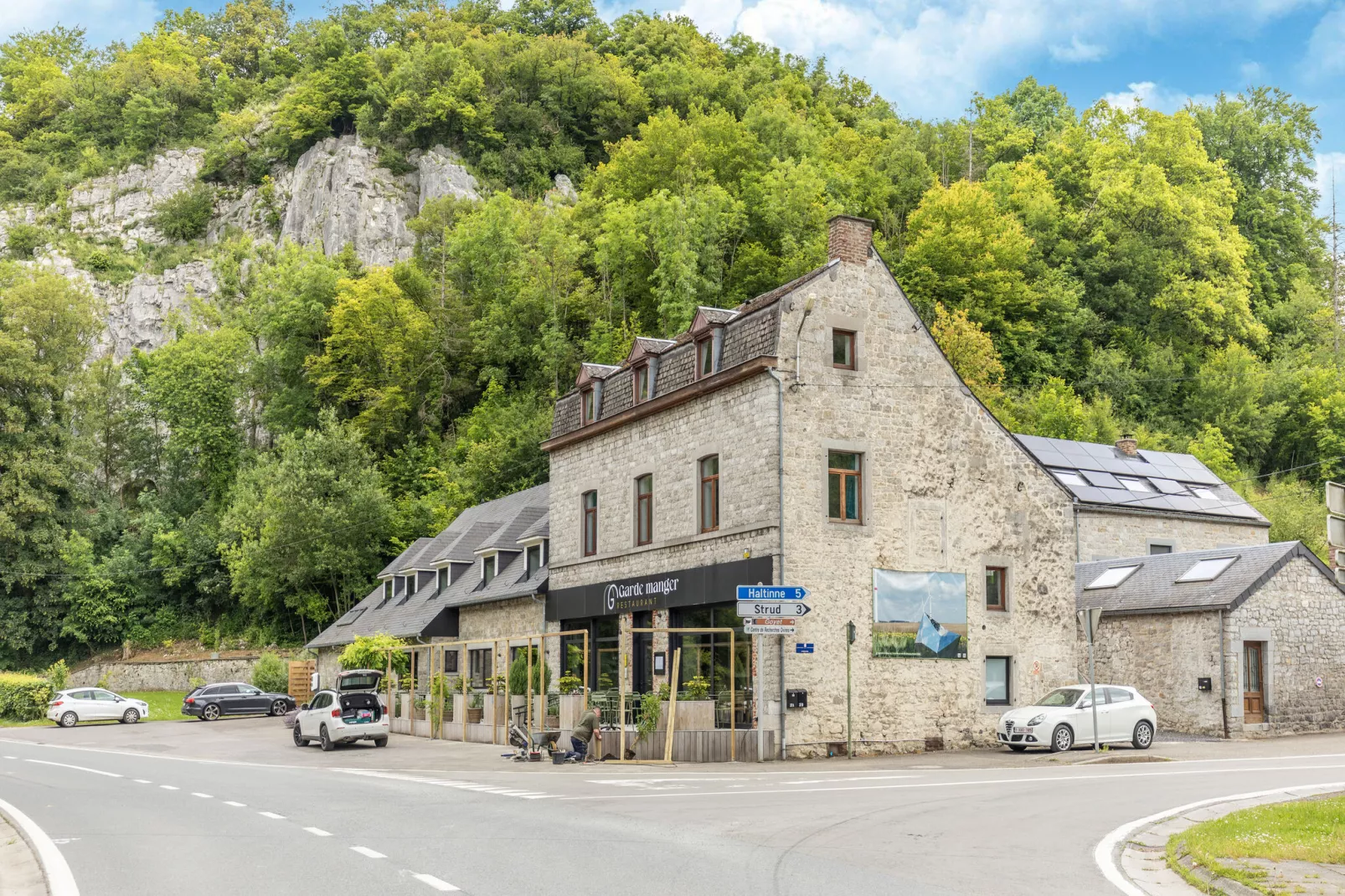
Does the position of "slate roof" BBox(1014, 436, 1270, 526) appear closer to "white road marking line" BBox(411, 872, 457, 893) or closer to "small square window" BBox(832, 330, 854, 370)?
"small square window" BBox(832, 330, 854, 370)

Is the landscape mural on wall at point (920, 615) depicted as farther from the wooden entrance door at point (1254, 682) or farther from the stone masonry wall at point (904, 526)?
the wooden entrance door at point (1254, 682)

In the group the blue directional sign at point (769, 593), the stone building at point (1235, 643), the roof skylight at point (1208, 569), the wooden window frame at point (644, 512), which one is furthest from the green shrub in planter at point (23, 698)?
the roof skylight at point (1208, 569)

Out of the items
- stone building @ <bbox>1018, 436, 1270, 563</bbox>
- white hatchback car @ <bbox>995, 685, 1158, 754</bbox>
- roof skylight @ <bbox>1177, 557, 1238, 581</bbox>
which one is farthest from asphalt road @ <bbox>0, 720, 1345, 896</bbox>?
stone building @ <bbox>1018, 436, 1270, 563</bbox>

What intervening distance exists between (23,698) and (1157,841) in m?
47.2

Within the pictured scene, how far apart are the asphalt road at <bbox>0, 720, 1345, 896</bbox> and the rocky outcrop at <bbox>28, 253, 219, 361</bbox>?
2807 inches

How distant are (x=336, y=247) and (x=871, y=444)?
218 ft

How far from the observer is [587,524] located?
33.7 m

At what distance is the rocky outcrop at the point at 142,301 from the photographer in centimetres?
Answer: 9088

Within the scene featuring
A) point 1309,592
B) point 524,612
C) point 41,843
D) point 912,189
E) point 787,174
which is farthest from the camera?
point 912,189

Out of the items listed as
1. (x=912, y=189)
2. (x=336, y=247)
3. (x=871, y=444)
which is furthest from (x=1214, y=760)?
(x=336, y=247)

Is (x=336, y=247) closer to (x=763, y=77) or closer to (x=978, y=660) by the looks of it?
(x=763, y=77)

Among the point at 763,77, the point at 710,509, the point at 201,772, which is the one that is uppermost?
the point at 763,77

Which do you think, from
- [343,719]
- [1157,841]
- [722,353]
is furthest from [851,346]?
[1157,841]

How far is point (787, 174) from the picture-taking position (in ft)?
196
